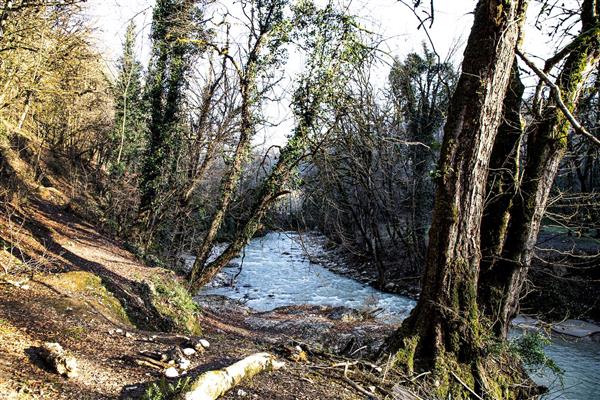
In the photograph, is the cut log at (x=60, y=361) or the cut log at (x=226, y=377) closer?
the cut log at (x=226, y=377)

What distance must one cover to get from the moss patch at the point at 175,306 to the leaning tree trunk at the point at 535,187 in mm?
4563

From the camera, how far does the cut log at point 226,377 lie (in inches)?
105

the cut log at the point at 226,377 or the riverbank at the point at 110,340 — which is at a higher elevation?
the cut log at the point at 226,377

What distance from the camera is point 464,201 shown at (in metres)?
4.20

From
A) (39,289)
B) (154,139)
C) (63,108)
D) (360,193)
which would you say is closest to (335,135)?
(39,289)

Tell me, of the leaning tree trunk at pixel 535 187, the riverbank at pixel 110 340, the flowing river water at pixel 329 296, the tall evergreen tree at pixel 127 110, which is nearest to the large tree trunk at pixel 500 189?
the leaning tree trunk at pixel 535 187

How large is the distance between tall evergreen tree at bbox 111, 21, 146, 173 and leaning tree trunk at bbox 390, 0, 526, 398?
53.2 ft

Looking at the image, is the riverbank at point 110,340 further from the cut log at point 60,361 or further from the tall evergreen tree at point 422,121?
the tall evergreen tree at point 422,121

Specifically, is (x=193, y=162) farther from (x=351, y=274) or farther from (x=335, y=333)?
(x=351, y=274)

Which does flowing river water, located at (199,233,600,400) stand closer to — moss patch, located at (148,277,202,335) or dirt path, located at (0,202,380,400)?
moss patch, located at (148,277,202,335)

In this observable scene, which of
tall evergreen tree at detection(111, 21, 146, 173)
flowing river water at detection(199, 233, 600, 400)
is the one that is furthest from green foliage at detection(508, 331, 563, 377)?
tall evergreen tree at detection(111, 21, 146, 173)

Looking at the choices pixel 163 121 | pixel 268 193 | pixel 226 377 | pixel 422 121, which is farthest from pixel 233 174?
pixel 422 121

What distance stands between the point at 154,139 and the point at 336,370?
454 inches

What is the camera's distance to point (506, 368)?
4.62m
